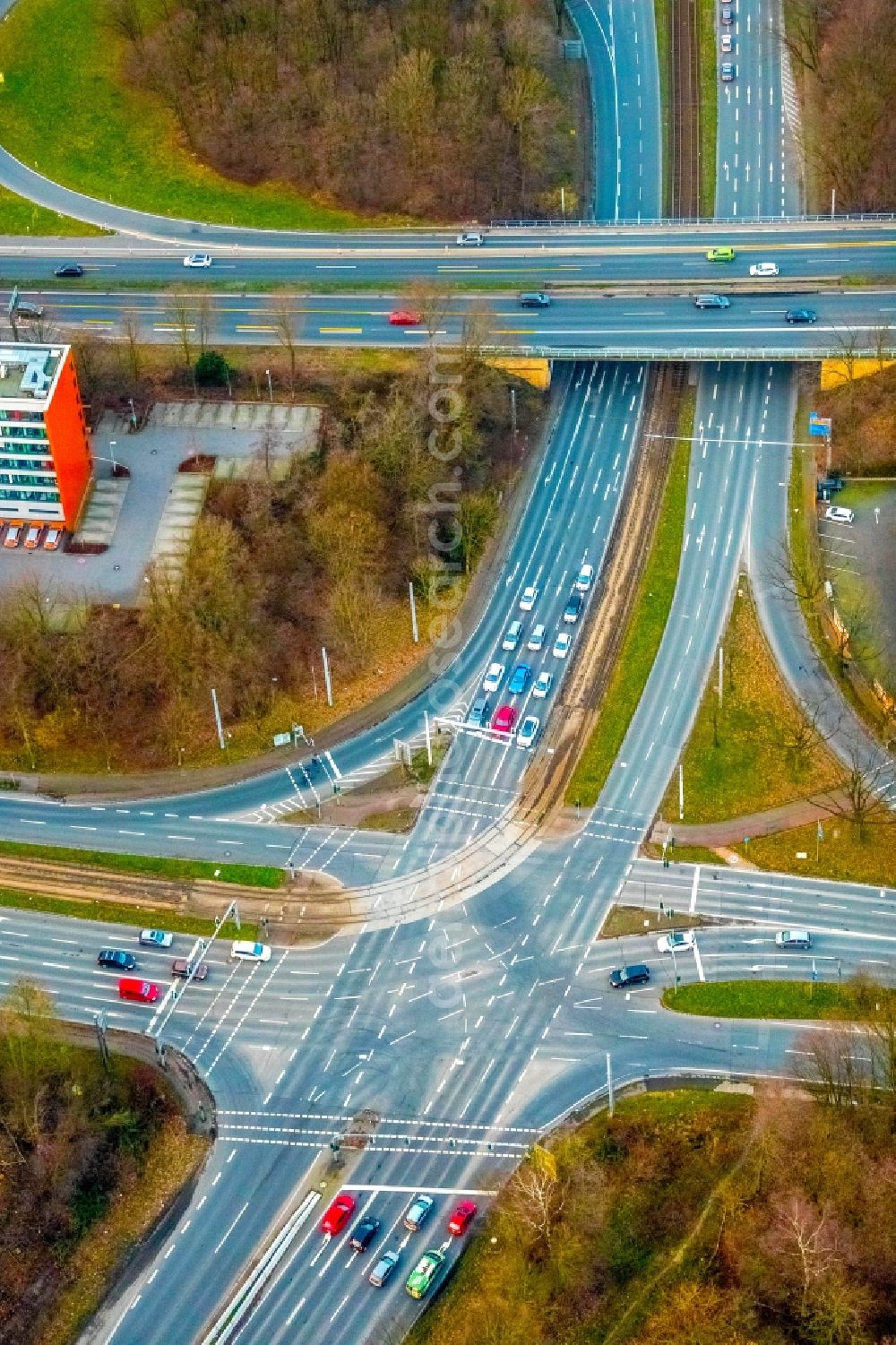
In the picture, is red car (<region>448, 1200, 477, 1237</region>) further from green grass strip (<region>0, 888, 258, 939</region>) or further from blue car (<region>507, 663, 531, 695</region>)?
blue car (<region>507, 663, 531, 695</region>)

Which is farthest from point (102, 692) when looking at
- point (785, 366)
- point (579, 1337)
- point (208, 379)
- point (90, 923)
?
point (785, 366)

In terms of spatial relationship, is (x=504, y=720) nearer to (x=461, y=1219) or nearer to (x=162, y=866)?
(x=162, y=866)

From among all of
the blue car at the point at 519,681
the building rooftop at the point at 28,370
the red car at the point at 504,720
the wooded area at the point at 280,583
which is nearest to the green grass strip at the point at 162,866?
the wooded area at the point at 280,583

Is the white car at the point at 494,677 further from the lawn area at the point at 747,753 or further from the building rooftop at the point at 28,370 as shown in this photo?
the building rooftop at the point at 28,370

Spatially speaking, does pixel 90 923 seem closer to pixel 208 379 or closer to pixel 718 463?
pixel 208 379

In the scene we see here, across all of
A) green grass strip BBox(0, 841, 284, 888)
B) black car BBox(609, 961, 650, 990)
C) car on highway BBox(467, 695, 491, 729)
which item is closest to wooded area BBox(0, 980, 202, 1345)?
green grass strip BBox(0, 841, 284, 888)

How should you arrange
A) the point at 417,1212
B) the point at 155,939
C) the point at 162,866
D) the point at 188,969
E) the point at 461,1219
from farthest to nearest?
the point at 162,866, the point at 155,939, the point at 188,969, the point at 417,1212, the point at 461,1219

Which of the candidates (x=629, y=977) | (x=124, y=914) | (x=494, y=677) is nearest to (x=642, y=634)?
(x=494, y=677)

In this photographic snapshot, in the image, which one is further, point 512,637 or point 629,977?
point 512,637
